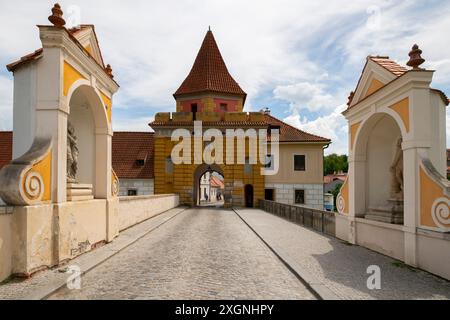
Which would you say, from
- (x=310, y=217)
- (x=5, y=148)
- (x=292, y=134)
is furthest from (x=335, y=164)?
(x=5, y=148)

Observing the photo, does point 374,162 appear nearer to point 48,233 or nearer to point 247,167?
point 48,233

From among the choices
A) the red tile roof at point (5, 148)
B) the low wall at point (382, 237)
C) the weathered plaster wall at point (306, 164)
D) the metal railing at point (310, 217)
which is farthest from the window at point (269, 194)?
the red tile roof at point (5, 148)

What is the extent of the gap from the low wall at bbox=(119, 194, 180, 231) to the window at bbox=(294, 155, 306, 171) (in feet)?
43.7

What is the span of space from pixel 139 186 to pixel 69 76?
868 inches

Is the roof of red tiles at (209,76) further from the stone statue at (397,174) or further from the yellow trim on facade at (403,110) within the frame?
the yellow trim on facade at (403,110)

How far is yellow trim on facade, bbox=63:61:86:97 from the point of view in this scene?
6.93 metres

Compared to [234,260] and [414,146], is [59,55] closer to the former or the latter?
[234,260]

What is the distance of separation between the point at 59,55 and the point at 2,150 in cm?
1977

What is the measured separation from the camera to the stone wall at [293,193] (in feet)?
→ 94.9

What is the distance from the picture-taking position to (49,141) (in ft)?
21.3

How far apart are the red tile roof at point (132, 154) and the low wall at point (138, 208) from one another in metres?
7.46

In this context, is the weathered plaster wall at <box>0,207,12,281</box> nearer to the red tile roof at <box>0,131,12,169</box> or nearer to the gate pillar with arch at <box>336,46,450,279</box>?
the gate pillar with arch at <box>336,46,450,279</box>
